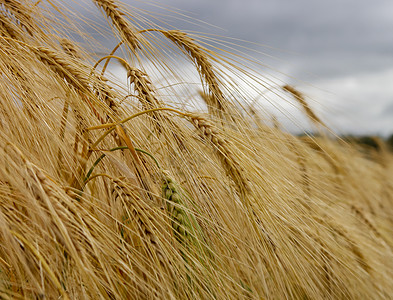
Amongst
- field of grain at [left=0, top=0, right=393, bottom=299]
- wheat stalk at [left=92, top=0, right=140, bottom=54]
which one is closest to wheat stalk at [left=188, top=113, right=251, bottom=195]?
field of grain at [left=0, top=0, right=393, bottom=299]

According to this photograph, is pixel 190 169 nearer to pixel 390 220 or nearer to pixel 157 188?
pixel 157 188

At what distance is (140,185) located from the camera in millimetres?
756

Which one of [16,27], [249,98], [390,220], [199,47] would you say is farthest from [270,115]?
[390,220]

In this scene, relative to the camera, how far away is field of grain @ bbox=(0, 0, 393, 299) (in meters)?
0.62

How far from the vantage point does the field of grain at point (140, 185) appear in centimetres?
62

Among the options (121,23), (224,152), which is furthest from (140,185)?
(121,23)

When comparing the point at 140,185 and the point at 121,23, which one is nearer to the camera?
the point at 140,185

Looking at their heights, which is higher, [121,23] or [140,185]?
[121,23]

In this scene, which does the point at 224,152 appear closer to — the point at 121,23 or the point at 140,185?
the point at 140,185

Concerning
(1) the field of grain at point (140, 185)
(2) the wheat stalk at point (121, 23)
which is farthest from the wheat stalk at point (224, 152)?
(2) the wheat stalk at point (121, 23)

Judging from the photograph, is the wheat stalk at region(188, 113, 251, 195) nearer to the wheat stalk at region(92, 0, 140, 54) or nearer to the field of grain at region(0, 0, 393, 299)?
the field of grain at region(0, 0, 393, 299)

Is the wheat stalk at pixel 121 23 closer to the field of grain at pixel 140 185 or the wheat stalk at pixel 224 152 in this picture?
the field of grain at pixel 140 185

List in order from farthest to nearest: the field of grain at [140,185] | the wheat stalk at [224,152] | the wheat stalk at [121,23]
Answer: the wheat stalk at [121,23] < the wheat stalk at [224,152] < the field of grain at [140,185]

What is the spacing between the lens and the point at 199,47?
37.4 inches
